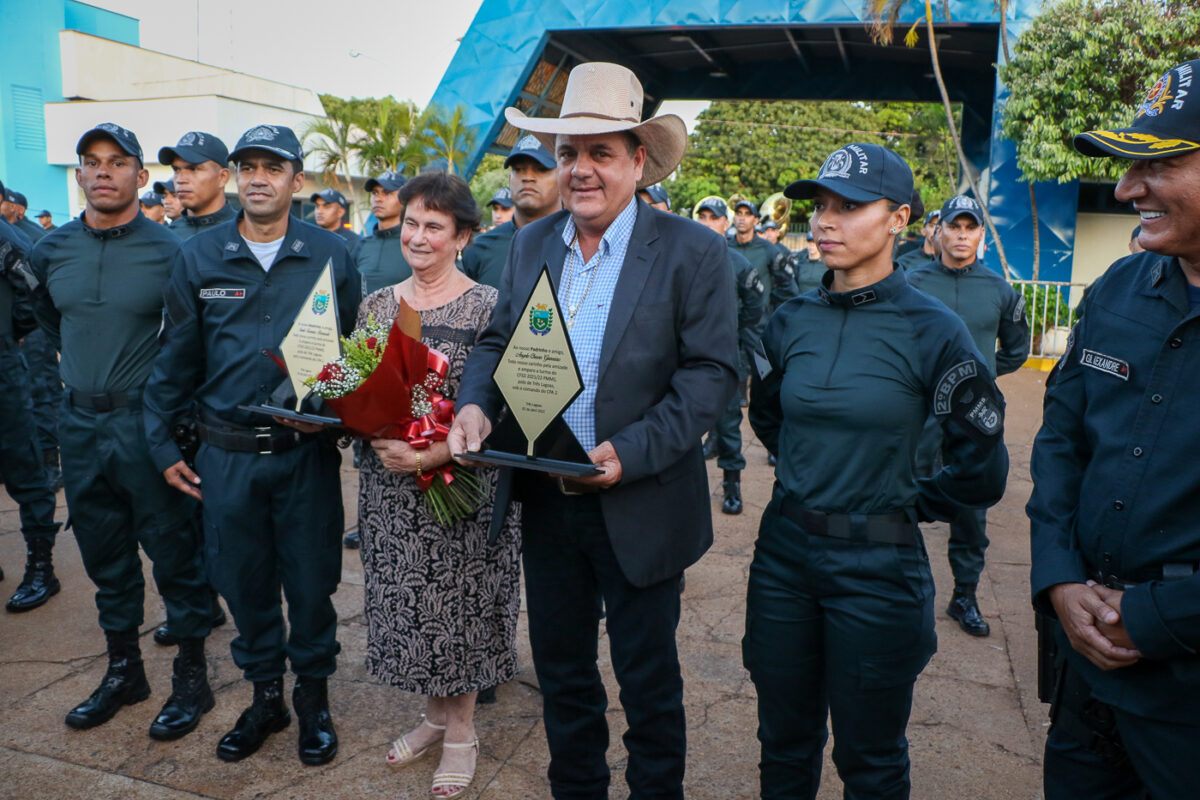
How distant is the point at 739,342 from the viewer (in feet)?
24.5

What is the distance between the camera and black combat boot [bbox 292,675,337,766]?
11.4 ft

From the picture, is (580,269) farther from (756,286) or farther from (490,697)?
(756,286)

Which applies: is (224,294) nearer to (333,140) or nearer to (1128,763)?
(1128,763)

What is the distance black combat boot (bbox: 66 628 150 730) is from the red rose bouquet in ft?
5.53

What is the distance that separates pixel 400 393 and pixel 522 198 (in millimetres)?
2365

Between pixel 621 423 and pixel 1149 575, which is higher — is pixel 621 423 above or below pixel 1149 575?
above

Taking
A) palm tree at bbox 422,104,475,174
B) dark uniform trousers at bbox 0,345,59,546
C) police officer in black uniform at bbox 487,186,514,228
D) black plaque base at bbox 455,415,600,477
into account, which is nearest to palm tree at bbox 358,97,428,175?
palm tree at bbox 422,104,475,174

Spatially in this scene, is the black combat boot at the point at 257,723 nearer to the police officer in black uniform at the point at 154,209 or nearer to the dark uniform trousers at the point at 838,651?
the dark uniform trousers at the point at 838,651

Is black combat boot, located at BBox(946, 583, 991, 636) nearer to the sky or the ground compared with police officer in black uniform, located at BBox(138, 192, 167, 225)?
nearer to the ground

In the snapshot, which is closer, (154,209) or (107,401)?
(107,401)

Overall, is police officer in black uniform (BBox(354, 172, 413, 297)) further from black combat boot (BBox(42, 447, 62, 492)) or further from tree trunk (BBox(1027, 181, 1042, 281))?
tree trunk (BBox(1027, 181, 1042, 281))

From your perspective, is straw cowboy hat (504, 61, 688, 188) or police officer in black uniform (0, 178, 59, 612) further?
police officer in black uniform (0, 178, 59, 612)

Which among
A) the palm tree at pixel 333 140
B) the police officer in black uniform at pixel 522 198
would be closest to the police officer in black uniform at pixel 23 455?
the police officer in black uniform at pixel 522 198

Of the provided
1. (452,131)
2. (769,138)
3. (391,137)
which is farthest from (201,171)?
(769,138)
